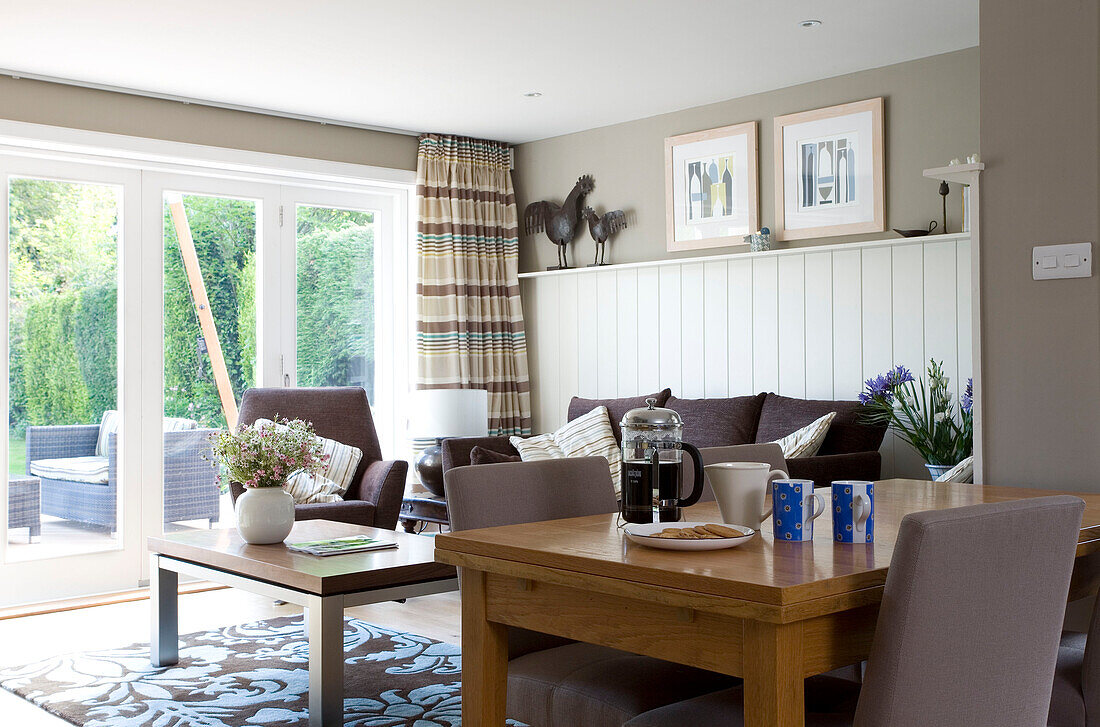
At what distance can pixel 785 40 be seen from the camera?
4.59m

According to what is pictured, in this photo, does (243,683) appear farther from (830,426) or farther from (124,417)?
(830,426)

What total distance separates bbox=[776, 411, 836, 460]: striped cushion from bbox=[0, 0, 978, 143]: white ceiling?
1.65m

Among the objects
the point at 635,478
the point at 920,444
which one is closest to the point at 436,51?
the point at 920,444

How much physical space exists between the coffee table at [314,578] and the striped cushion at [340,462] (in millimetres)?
1081

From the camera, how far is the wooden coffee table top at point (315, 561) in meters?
3.24

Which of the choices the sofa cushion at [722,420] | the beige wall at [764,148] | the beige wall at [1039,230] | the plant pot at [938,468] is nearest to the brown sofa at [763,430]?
the sofa cushion at [722,420]

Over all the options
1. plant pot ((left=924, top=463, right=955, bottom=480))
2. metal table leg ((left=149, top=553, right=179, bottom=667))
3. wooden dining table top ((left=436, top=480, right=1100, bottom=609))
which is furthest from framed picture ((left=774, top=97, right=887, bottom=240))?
metal table leg ((left=149, top=553, right=179, bottom=667))

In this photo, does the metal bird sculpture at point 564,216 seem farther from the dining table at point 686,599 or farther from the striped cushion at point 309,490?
the dining table at point 686,599

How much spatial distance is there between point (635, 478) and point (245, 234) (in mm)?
4453

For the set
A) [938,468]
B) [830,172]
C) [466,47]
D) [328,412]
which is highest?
[466,47]

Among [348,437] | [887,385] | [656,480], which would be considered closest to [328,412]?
[348,437]

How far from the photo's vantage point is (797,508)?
1811mm

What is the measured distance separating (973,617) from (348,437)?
432 cm

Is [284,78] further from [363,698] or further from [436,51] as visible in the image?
[363,698]
